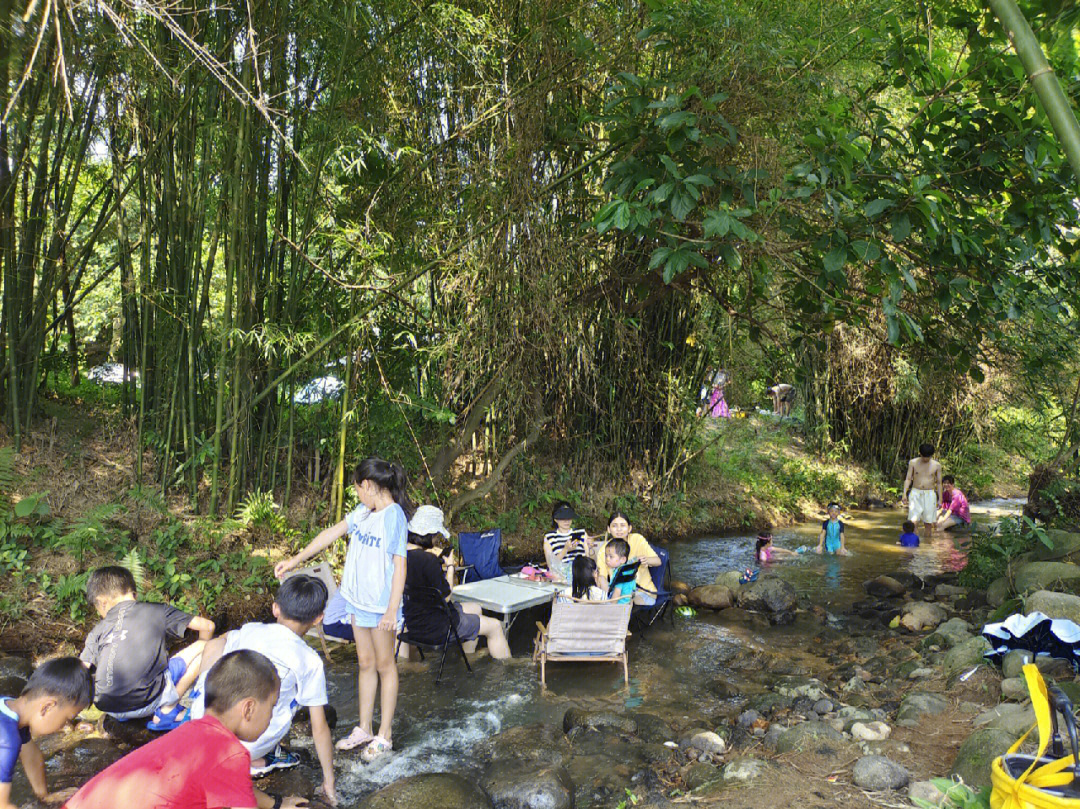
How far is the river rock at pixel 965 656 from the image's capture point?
430 cm

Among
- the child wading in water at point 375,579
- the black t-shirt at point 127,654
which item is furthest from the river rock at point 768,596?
the black t-shirt at point 127,654

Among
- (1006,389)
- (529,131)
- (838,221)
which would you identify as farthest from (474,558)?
(1006,389)

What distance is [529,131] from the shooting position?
577 cm

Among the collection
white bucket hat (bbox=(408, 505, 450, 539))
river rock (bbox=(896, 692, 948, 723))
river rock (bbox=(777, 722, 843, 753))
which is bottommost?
river rock (bbox=(777, 722, 843, 753))

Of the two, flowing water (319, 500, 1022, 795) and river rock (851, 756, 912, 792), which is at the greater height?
river rock (851, 756, 912, 792)

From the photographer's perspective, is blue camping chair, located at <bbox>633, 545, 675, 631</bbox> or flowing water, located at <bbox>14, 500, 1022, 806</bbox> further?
blue camping chair, located at <bbox>633, 545, 675, 631</bbox>

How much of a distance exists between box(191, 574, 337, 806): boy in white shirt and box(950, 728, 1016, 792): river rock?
2352 mm

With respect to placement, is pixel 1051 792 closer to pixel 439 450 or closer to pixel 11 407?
pixel 439 450

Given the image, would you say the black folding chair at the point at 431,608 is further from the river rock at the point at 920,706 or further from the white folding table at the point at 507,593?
the river rock at the point at 920,706

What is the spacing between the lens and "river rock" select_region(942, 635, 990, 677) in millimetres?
4301

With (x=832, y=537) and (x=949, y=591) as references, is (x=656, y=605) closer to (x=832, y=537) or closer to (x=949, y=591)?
(x=949, y=591)

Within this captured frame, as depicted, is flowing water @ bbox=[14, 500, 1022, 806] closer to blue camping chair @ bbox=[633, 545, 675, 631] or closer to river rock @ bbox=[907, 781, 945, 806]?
blue camping chair @ bbox=[633, 545, 675, 631]

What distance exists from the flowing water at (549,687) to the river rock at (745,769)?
0.86 meters

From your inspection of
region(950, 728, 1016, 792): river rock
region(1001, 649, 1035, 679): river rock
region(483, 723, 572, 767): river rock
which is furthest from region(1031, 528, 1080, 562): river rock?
region(483, 723, 572, 767): river rock
